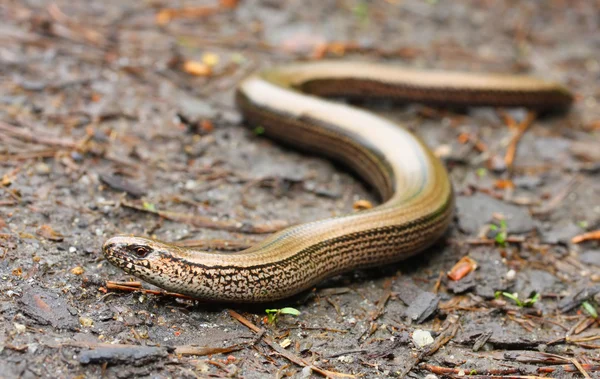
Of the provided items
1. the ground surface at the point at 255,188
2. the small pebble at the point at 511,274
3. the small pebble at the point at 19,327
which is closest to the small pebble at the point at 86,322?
the ground surface at the point at 255,188

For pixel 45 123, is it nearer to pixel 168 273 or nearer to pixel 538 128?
pixel 168 273

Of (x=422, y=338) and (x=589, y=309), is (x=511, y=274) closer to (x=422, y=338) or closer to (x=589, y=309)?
(x=589, y=309)

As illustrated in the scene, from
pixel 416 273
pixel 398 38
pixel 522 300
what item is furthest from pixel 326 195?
pixel 398 38

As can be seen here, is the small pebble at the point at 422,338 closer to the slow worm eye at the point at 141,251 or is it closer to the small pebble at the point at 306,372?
the small pebble at the point at 306,372

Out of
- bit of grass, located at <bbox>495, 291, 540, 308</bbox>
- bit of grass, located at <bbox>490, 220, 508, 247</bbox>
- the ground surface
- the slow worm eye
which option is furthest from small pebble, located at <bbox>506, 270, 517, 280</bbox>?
the slow worm eye

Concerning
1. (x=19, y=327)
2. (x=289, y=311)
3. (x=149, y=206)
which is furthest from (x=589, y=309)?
A: (x=19, y=327)
